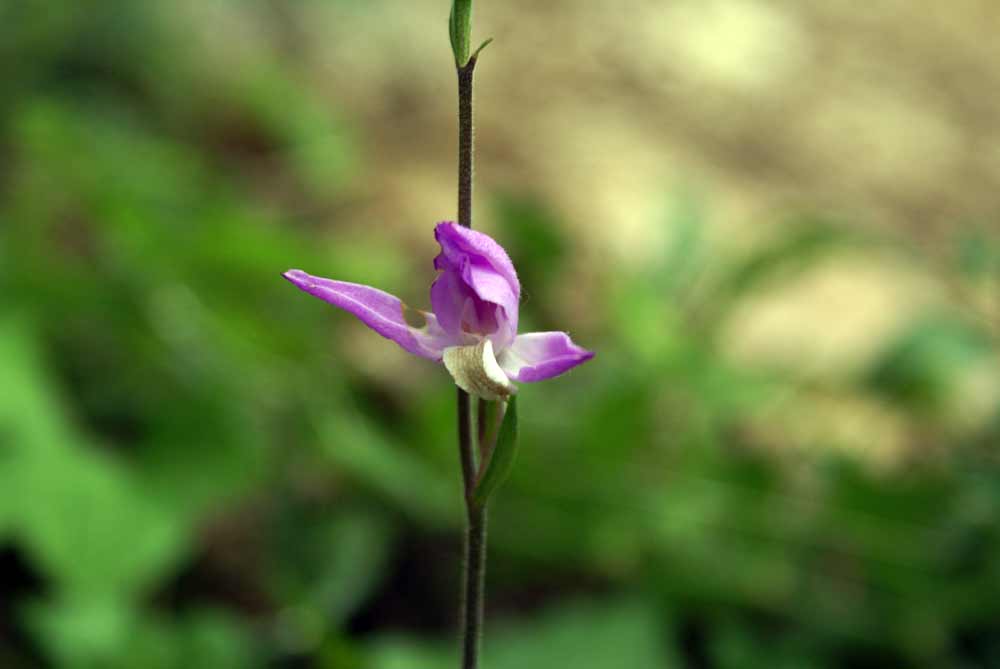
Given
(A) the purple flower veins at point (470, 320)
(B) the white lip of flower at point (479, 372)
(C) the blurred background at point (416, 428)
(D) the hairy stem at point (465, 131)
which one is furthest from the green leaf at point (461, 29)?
(C) the blurred background at point (416, 428)

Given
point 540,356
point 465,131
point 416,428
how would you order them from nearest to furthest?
point 465,131, point 540,356, point 416,428

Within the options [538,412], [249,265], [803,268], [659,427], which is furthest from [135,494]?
[803,268]

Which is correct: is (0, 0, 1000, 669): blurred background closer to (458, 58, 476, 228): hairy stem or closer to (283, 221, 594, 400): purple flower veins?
(283, 221, 594, 400): purple flower veins

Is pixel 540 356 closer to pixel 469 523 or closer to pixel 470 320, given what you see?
pixel 470 320

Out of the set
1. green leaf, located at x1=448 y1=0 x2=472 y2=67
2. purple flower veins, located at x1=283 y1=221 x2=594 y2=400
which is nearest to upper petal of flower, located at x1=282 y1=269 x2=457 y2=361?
purple flower veins, located at x1=283 y1=221 x2=594 y2=400

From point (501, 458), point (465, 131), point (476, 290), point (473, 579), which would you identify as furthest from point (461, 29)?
point (473, 579)

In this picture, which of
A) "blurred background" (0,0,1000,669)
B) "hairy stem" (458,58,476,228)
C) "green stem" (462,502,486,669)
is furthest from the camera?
"blurred background" (0,0,1000,669)
